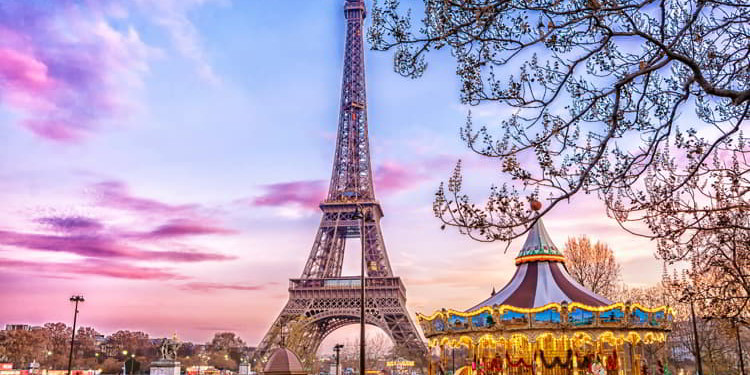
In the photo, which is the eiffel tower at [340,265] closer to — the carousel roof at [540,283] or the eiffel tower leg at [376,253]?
the eiffel tower leg at [376,253]

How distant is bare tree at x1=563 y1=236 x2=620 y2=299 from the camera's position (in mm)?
40969

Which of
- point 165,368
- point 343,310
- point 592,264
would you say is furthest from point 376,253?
point 165,368

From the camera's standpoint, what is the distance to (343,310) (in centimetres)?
5125

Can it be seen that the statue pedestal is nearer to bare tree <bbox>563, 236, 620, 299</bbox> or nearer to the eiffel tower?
the eiffel tower

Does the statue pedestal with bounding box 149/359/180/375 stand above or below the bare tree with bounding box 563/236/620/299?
below

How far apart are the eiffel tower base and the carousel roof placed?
26.4 meters

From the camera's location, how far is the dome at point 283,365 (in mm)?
8336

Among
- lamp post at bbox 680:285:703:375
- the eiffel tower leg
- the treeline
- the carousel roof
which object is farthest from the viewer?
the treeline

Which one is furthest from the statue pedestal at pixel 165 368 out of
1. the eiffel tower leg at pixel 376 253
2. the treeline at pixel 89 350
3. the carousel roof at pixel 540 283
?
the treeline at pixel 89 350

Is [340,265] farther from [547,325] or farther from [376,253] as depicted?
[547,325]

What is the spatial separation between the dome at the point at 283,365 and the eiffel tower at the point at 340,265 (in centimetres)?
3442

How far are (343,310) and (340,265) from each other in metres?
6.81

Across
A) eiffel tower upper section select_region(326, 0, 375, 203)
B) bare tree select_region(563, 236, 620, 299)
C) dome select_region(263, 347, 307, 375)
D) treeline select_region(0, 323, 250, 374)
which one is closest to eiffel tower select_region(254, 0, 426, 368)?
eiffel tower upper section select_region(326, 0, 375, 203)

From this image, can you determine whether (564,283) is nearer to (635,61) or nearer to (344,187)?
(635,61)
